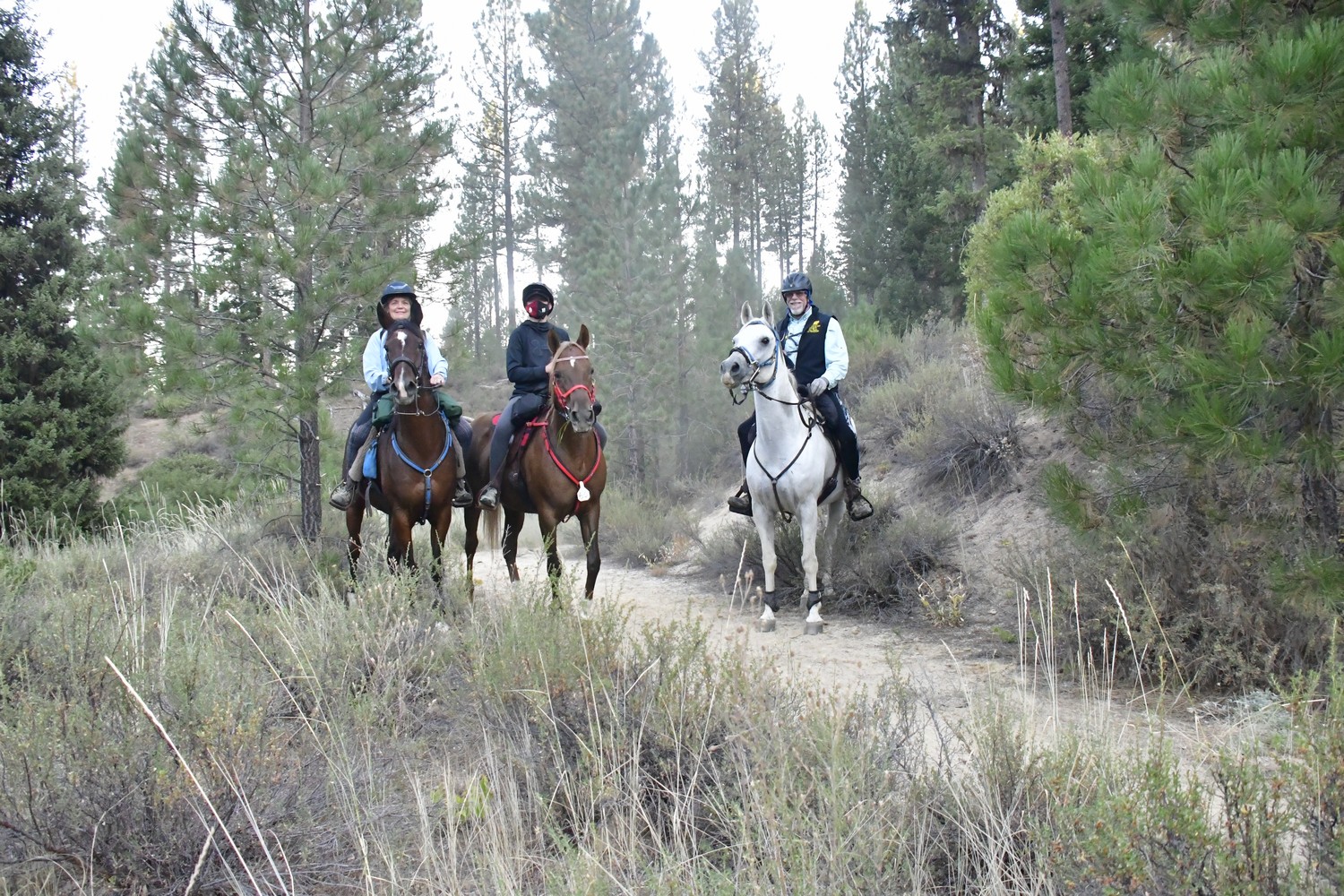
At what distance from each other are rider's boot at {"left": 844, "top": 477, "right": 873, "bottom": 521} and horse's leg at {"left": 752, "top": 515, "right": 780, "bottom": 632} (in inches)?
32.2

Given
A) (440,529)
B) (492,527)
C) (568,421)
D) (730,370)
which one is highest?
(730,370)

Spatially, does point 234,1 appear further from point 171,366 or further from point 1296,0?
point 1296,0

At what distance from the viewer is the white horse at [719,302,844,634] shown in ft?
25.9

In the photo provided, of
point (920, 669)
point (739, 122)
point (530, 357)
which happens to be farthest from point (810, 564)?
point (739, 122)

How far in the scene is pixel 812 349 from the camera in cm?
899

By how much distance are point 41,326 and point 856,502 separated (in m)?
12.7

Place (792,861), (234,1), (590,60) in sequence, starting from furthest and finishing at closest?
(590,60) → (234,1) → (792,861)

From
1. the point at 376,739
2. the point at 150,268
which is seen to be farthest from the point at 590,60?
the point at 376,739

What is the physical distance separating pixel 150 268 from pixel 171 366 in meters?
1.09

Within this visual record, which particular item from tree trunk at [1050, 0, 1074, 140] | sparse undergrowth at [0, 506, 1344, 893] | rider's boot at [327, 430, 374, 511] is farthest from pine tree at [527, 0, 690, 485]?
sparse undergrowth at [0, 506, 1344, 893]

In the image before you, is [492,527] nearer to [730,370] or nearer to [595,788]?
[730,370]

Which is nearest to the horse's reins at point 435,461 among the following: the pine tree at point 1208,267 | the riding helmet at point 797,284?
the riding helmet at point 797,284

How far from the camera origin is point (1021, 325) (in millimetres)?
5652

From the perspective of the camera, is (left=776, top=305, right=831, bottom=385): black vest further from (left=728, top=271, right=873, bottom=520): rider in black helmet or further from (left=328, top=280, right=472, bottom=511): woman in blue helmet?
(left=328, top=280, right=472, bottom=511): woman in blue helmet
